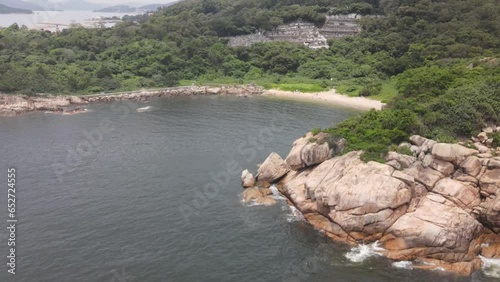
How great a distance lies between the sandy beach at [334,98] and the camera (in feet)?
273

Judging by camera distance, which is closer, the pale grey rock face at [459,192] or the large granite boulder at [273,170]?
the pale grey rock face at [459,192]

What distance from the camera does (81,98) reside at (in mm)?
88125

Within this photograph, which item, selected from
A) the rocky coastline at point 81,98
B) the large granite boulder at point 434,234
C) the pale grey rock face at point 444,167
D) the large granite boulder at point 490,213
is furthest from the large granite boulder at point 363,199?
the rocky coastline at point 81,98

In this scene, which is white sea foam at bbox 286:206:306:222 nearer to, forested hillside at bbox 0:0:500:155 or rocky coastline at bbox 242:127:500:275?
rocky coastline at bbox 242:127:500:275

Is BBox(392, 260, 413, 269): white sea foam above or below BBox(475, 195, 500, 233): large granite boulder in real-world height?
below

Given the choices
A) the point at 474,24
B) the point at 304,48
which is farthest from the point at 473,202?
the point at 304,48

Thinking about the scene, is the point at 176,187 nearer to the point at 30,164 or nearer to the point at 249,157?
the point at 249,157

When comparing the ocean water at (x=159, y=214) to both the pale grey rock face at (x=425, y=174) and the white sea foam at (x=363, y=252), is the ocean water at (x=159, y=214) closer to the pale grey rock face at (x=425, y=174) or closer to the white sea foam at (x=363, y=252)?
the white sea foam at (x=363, y=252)

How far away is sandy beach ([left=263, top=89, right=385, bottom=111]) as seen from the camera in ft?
273

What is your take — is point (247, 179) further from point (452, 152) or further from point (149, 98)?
point (149, 98)

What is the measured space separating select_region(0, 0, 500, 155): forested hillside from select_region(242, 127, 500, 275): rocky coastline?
118 feet

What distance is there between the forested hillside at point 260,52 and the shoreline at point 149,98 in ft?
11.6

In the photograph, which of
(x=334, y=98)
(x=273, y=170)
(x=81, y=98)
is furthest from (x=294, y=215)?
(x=81, y=98)

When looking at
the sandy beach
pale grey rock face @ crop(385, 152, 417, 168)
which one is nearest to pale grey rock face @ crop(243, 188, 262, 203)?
pale grey rock face @ crop(385, 152, 417, 168)
